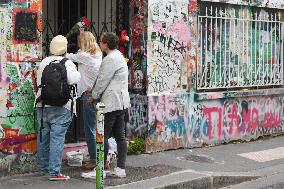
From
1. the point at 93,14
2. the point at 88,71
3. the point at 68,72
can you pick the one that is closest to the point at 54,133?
the point at 68,72

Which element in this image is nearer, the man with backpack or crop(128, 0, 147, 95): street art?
the man with backpack

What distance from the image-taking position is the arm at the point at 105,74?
7461mm

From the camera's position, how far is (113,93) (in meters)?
7.51

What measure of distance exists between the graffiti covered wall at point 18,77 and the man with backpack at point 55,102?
21cm

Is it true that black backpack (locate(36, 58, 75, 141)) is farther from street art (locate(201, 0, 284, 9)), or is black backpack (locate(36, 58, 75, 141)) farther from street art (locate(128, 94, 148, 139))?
street art (locate(201, 0, 284, 9))

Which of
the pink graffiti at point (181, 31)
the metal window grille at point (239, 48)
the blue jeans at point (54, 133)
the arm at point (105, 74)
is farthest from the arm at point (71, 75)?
the metal window grille at point (239, 48)

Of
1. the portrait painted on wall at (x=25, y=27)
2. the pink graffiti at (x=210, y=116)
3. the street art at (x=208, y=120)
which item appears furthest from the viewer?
the pink graffiti at (x=210, y=116)

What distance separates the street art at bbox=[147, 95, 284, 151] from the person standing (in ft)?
5.30

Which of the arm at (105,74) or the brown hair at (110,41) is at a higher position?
the brown hair at (110,41)

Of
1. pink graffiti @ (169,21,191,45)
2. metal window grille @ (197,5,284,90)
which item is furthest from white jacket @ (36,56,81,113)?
metal window grille @ (197,5,284,90)

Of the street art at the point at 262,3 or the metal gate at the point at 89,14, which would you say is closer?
the metal gate at the point at 89,14

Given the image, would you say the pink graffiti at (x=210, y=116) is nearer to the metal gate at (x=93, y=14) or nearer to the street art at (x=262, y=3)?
the street art at (x=262, y=3)

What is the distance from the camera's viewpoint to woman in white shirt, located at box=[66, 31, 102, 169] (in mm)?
7918

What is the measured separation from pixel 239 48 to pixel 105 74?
13.6 feet
